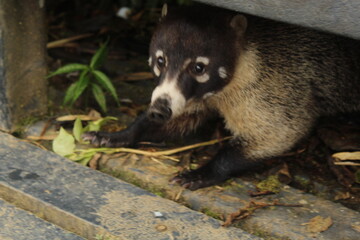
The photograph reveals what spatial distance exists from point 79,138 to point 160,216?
1087 millimetres

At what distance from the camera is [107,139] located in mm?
3859

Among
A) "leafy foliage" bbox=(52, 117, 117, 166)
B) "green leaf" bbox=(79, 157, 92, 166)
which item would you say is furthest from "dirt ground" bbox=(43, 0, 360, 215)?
"green leaf" bbox=(79, 157, 92, 166)

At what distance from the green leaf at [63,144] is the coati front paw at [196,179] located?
747mm

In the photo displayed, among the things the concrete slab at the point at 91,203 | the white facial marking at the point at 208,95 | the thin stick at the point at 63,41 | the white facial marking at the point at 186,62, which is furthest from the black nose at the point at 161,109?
the thin stick at the point at 63,41

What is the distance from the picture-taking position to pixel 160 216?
304 cm

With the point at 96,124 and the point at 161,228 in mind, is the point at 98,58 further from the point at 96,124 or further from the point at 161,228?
the point at 161,228

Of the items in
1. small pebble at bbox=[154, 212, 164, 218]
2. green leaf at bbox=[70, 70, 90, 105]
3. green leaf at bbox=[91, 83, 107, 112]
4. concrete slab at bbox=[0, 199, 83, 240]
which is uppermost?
green leaf at bbox=[70, 70, 90, 105]

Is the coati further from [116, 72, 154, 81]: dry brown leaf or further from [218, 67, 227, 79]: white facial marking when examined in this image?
[116, 72, 154, 81]: dry brown leaf

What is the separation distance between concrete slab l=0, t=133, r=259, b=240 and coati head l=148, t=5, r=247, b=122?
51 centimetres

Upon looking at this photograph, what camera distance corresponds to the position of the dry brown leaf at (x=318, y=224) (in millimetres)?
3057

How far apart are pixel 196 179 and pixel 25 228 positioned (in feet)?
3.51

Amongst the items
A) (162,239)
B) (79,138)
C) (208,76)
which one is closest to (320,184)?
(208,76)

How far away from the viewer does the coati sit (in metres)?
3.30

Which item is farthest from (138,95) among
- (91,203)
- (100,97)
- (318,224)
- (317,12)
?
(317,12)
